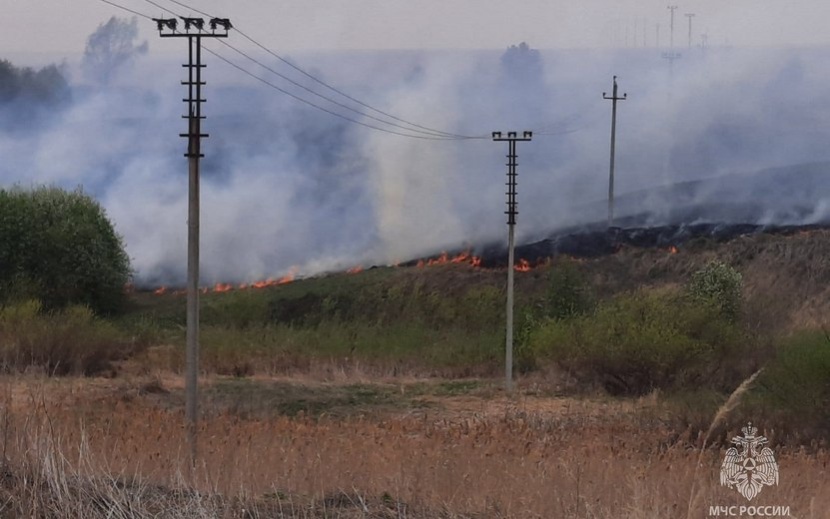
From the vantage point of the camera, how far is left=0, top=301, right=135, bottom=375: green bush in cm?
3112

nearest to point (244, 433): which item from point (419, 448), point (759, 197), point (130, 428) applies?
point (130, 428)

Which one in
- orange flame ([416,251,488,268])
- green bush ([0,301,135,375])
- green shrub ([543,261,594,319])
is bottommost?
A: green bush ([0,301,135,375])

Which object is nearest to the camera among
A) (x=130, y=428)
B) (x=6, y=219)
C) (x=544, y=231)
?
(x=130, y=428)

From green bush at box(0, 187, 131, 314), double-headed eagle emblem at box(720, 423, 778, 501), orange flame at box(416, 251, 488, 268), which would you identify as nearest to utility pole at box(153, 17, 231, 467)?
double-headed eagle emblem at box(720, 423, 778, 501)

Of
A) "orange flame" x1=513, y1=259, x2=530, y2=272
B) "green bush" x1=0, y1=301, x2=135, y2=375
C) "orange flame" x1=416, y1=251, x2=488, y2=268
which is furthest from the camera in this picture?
"orange flame" x1=416, y1=251, x2=488, y2=268

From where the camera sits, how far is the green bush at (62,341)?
31125 millimetres

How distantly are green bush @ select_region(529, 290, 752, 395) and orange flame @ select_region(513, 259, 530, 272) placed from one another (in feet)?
82.4

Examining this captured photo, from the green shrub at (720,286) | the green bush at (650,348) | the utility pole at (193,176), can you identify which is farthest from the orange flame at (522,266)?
the utility pole at (193,176)

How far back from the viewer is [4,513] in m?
6.54

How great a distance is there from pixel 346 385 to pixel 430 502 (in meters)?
23.7

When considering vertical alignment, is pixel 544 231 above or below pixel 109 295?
above

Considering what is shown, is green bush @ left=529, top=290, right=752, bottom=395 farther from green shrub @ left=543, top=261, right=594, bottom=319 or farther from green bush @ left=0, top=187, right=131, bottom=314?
green bush @ left=0, top=187, right=131, bottom=314

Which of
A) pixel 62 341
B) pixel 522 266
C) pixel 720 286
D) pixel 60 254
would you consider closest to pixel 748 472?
pixel 62 341

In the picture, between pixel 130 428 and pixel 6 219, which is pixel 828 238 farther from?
pixel 130 428
